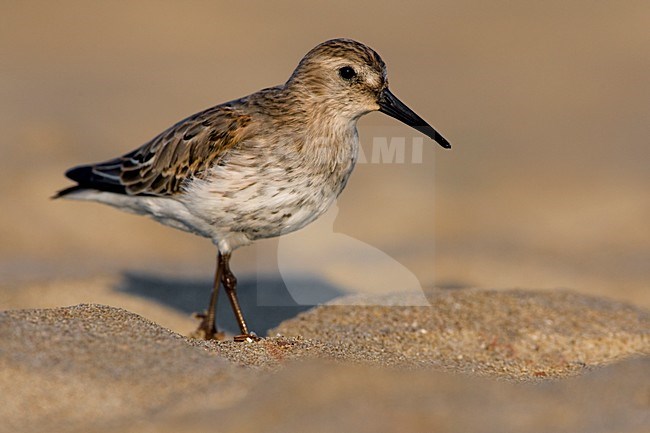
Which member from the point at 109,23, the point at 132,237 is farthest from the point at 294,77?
the point at 109,23

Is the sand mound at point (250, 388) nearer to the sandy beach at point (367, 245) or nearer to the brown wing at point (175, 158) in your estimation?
the sandy beach at point (367, 245)

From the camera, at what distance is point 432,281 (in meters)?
8.45

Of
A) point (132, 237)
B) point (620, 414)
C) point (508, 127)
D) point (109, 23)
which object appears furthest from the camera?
point (109, 23)

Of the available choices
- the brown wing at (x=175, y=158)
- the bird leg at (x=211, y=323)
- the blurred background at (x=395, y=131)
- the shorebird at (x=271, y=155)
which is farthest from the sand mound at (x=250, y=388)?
the blurred background at (x=395, y=131)

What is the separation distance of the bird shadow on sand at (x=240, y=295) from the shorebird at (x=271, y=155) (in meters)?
1.09

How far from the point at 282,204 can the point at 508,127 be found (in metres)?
7.28

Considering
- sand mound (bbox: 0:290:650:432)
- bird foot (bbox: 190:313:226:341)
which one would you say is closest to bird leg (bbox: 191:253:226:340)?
bird foot (bbox: 190:313:226:341)

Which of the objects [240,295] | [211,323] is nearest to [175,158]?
[211,323]

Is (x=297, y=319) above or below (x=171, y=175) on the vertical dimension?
below

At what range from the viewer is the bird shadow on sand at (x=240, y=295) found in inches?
280

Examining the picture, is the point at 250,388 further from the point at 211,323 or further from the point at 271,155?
the point at 211,323

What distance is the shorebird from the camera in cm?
546

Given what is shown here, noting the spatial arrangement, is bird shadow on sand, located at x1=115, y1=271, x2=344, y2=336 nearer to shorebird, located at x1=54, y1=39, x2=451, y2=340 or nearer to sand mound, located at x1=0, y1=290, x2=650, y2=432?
shorebird, located at x1=54, y1=39, x2=451, y2=340

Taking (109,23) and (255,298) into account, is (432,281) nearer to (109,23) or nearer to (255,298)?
(255,298)
